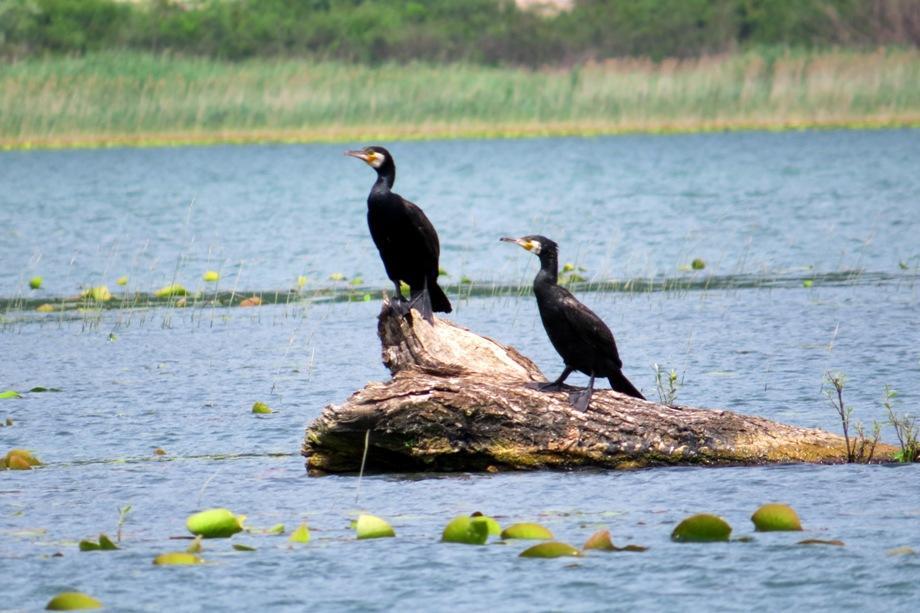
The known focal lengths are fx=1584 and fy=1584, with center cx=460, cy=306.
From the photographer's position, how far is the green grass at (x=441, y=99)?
42406 mm

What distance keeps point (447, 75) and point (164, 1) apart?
69.7 feet

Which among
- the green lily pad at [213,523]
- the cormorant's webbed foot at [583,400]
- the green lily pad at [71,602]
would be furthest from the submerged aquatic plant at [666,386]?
the green lily pad at [71,602]

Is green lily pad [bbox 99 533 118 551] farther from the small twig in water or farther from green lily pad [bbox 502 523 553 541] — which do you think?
green lily pad [bbox 502 523 553 541]

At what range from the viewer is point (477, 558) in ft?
24.5

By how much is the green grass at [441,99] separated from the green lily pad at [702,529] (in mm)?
35762

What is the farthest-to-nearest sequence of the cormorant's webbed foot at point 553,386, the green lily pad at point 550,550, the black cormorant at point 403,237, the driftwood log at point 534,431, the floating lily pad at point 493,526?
the black cormorant at point 403,237 < the cormorant's webbed foot at point 553,386 < the driftwood log at point 534,431 < the floating lily pad at point 493,526 < the green lily pad at point 550,550

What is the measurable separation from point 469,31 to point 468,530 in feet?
182

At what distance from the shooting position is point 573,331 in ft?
29.3

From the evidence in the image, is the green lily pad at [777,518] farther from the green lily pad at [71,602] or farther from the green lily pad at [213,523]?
the green lily pad at [71,602]

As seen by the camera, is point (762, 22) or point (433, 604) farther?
point (762, 22)

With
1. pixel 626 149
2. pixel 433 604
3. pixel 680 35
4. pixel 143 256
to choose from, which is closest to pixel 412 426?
pixel 433 604

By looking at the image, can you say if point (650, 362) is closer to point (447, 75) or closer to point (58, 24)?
point (447, 75)

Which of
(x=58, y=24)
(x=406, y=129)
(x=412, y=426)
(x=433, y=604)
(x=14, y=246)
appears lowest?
(x=433, y=604)

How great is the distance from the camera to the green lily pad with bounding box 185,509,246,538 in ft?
25.7
